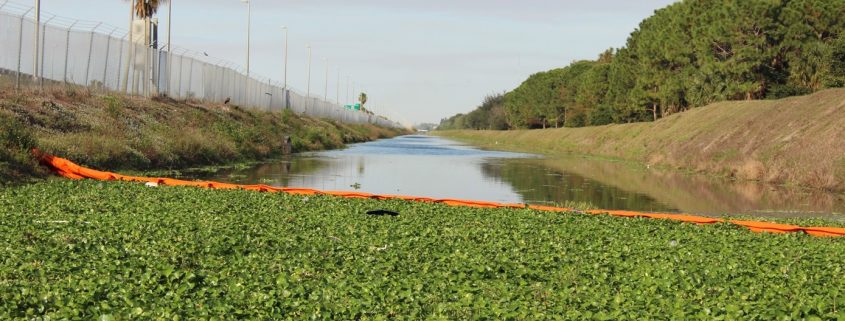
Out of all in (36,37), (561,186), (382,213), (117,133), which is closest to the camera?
(382,213)

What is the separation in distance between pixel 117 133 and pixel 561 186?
54.8ft

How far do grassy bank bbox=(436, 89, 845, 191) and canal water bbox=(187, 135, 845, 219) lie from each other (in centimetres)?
132

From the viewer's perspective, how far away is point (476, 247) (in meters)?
14.1

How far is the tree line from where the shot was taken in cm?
6009

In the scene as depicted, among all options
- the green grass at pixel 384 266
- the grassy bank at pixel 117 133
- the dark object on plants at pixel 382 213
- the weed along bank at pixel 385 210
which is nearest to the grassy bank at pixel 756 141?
the weed along bank at pixel 385 210

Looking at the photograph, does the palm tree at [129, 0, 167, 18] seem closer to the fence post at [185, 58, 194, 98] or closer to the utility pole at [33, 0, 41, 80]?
the fence post at [185, 58, 194, 98]

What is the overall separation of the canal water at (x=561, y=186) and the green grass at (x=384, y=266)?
27.2 ft

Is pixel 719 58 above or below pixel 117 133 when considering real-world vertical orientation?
above

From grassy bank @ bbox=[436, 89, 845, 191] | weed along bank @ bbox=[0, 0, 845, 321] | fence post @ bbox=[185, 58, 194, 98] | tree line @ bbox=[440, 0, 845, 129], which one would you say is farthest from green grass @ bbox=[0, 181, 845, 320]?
tree line @ bbox=[440, 0, 845, 129]

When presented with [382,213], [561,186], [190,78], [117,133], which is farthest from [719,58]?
[382,213]

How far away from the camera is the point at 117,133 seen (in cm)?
3147

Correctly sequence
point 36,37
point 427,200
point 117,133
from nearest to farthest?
point 427,200, point 117,133, point 36,37

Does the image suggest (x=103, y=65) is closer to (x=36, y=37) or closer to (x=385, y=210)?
(x=36, y=37)

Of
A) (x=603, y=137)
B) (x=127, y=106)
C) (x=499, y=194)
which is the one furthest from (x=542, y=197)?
(x=603, y=137)
